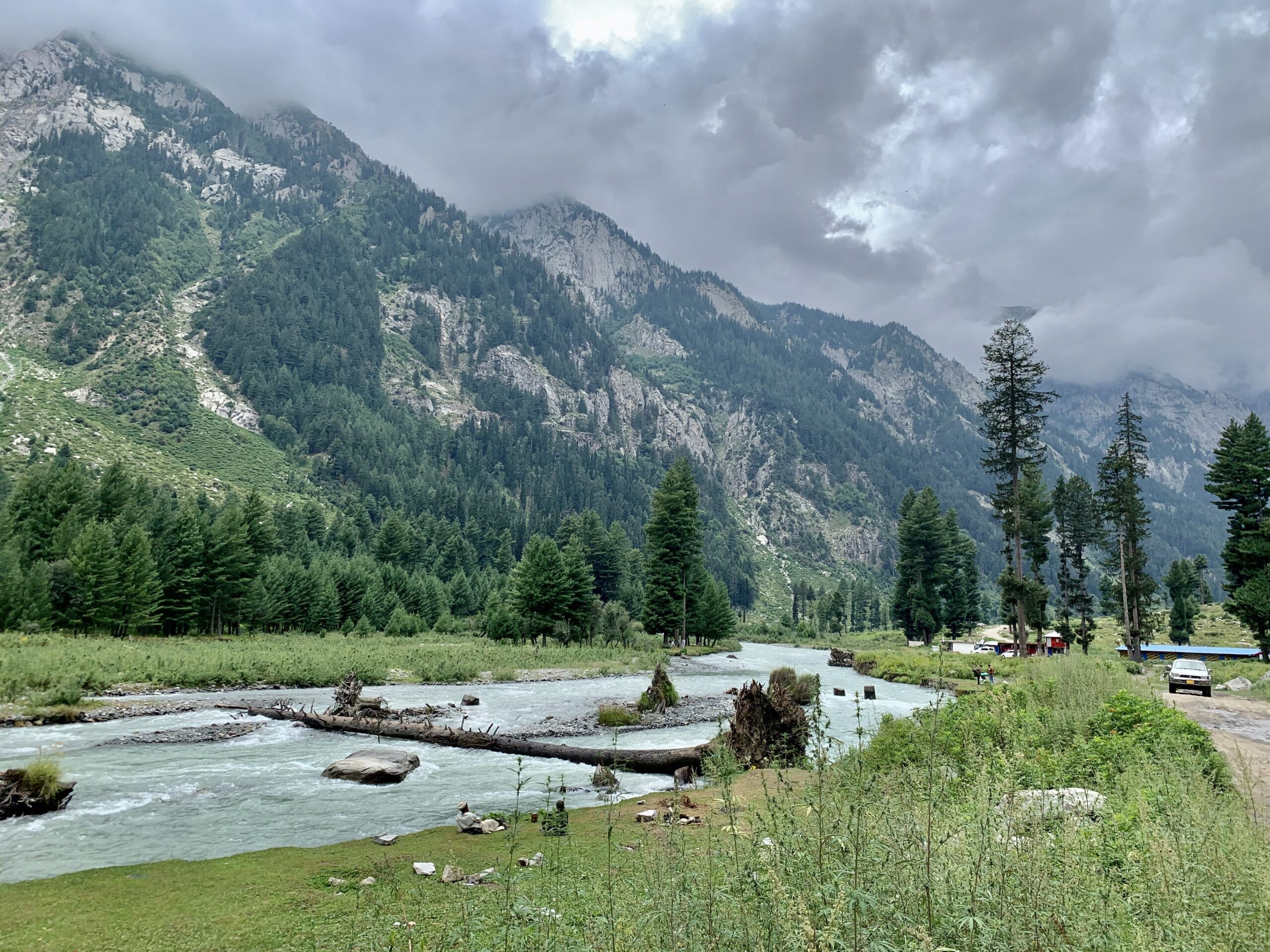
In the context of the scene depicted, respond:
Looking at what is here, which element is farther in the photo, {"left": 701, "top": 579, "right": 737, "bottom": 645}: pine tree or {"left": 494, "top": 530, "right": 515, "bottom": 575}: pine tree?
{"left": 494, "top": 530, "right": 515, "bottom": 575}: pine tree

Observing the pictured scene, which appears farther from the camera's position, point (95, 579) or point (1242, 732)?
point (95, 579)

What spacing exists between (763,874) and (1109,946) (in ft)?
8.17

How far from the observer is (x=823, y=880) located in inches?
185

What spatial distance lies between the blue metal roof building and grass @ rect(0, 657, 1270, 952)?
64.3 m

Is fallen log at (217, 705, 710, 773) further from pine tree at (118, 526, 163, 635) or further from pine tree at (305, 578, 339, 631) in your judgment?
pine tree at (305, 578, 339, 631)

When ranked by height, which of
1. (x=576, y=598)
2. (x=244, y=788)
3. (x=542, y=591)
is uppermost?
(x=542, y=591)

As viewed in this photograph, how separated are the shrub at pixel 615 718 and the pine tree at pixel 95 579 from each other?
139 feet

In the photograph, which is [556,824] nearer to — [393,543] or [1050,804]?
[1050,804]

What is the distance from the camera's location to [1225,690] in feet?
101

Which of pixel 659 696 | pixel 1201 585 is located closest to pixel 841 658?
pixel 659 696

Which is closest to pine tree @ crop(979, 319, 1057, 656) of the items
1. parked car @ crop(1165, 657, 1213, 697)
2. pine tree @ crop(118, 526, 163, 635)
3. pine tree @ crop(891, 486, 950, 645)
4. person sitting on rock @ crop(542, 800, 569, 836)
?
parked car @ crop(1165, 657, 1213, 697)

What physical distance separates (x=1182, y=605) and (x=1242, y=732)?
271ft

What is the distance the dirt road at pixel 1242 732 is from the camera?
9.02m

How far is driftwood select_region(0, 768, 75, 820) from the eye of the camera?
42.3ft
